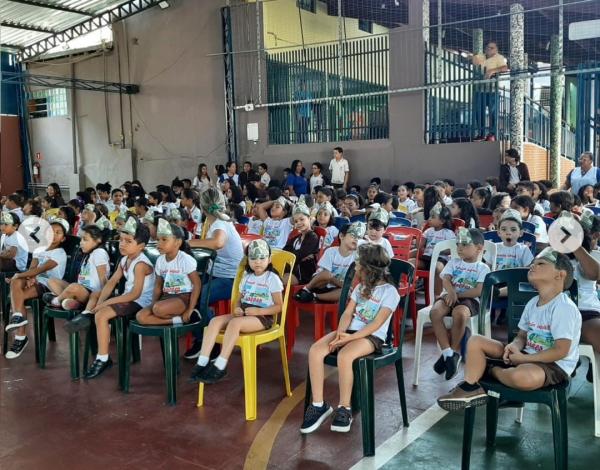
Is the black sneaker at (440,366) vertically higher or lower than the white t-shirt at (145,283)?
lower

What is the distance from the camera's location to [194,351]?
4.82 m

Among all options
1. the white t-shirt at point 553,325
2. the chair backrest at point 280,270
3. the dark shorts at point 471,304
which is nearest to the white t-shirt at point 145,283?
the chair backrest at point 280,270

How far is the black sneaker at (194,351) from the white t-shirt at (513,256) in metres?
2.47

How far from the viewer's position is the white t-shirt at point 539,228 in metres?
5.44

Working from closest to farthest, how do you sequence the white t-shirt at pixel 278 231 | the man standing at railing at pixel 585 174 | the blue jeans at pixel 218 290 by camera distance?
the blue jeans at pixel 218 290, the white t-shirt at pixel 278 231, the man standing at railing at pixel 585 174

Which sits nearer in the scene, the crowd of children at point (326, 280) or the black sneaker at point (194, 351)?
the crowd of children at point (326, 280)

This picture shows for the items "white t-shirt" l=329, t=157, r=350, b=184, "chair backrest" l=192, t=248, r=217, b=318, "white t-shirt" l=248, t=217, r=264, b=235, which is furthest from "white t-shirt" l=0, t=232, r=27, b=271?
"white t-shirt" l=329, t=157, r=350, b=184

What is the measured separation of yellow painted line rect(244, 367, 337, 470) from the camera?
311cm

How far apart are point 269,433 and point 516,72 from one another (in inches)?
303

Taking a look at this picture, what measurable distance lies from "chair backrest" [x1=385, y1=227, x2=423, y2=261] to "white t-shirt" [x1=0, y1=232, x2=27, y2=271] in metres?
3.53

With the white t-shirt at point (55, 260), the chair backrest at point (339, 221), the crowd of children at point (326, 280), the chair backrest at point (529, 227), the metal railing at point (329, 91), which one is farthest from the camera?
the metal railing at point (329, 91)

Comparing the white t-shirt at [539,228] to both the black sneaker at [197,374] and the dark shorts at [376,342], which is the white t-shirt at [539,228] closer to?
the dark shorts at [376,342]

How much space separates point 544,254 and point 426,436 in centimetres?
120

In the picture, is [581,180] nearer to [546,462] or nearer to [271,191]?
[271,191]
